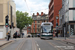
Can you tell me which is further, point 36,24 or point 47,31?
point 36,24

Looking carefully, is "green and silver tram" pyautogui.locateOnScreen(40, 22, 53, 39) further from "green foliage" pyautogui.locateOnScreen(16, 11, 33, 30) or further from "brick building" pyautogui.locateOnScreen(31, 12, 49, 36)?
"brick building" pyautogui.locateOnScreen(31, 12, 49, 36)

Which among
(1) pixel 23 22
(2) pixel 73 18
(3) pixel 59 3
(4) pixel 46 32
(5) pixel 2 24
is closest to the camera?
(4) pixel 46 32

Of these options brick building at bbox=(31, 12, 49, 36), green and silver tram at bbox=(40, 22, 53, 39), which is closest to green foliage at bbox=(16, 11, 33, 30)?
brick building at bbox=(31, 12, 49, 36)

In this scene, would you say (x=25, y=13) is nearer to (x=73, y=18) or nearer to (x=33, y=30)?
(x=33, y=30)

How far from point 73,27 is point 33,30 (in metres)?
62.2

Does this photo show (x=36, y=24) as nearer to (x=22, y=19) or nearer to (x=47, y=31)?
(x=22, y=19)

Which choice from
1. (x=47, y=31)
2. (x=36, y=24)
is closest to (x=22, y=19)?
(x=36, y=24)

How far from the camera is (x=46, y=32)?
30.3 meters

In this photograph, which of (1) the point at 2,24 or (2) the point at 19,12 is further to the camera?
(2) the point at 19,12

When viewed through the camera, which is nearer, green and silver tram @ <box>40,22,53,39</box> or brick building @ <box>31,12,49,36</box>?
green and silver tram @ <box>40,22,53,39</box>

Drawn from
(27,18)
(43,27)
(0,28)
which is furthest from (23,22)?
(43,27)

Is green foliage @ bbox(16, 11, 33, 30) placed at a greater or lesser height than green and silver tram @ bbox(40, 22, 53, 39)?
greater

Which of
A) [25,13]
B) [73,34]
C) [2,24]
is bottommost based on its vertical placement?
[73,34]

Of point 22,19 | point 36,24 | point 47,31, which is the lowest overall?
point 47,31
